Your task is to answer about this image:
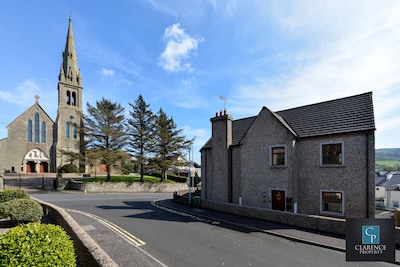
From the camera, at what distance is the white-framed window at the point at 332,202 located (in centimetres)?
1444

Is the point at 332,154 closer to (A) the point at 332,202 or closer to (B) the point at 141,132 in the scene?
(A) the point at 332,202

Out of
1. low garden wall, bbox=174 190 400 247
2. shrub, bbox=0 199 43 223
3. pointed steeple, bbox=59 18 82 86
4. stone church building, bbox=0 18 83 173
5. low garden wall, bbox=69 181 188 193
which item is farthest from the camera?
pointed steeple, bbox=59 18 82 86

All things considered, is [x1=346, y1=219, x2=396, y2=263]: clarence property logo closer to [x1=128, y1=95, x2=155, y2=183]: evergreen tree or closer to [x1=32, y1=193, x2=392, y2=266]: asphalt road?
[x1=32, y1=193, x2=392, y2=266]: asphalt road

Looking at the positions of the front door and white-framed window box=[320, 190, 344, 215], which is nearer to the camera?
white-framed window box=[320, 190, 344, 215]

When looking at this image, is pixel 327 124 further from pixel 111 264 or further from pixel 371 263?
pixel 111 264

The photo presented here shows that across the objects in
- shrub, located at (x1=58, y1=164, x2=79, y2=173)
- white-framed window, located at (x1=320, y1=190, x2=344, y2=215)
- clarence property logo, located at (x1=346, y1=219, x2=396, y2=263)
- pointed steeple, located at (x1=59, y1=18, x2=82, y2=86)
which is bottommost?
shrub, located at (x1=58, y1=164, x2=79, y2=173)

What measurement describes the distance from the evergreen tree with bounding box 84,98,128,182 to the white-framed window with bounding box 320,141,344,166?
94.0ft

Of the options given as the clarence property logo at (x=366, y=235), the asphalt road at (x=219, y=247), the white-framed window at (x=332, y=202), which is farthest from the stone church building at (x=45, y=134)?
the clarence property logo at (x=366, y=235)

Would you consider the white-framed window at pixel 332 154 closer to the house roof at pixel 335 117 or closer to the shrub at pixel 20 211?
the house roof at pixel 335 117

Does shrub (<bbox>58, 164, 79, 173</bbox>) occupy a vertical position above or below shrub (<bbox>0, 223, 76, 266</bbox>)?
below

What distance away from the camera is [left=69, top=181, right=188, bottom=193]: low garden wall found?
1316 inches

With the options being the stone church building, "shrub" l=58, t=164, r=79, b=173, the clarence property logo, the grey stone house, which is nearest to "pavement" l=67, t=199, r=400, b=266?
the grey stone house

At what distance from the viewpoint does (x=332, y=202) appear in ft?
48.6

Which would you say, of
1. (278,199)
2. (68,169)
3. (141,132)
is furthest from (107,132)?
(278,199)
